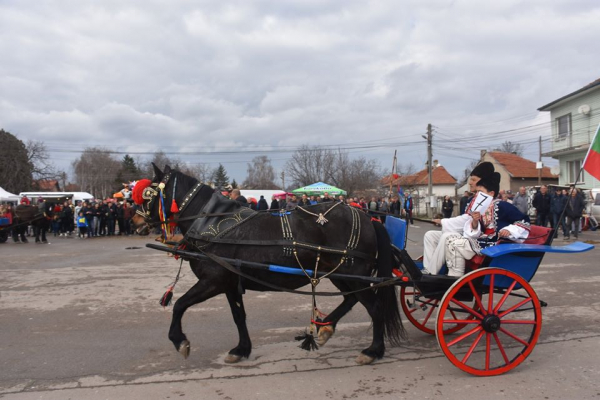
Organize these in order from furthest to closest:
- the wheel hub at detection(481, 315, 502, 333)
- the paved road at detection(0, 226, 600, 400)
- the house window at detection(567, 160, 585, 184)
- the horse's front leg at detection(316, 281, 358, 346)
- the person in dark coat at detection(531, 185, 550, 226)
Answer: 1. the house window at detection(567, 160, 585, 184)
2. the person in dark coat at detection(531, 185, 550, 226)
3. the horse's front leg at detection(316, 281, 358, 346)
4. the wheel hub at detection(481, 315, 502, 333)
5. the paved road at detection(0, 226, 600, 400)

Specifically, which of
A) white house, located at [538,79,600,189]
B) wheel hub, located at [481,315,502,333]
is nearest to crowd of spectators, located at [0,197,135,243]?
wheel hub, located at [481,315,502,333]

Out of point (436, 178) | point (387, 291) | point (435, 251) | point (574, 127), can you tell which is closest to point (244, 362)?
point (387, 291)

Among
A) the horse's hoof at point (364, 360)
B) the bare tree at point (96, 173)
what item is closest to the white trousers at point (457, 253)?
the horse's hoof at point (364, 360)

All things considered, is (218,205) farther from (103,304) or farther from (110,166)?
(110,166)

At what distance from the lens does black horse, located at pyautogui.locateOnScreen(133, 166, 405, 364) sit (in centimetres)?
443

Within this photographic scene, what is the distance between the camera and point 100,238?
1981 cm

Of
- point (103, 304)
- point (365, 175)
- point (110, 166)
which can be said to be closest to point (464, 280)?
point (103, 304)

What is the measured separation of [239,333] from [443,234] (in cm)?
238

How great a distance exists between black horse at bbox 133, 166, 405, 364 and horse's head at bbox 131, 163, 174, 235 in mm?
11

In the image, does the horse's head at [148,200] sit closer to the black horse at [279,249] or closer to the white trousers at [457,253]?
the black horse at [279,249]

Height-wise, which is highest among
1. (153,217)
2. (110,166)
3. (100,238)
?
(110,166)

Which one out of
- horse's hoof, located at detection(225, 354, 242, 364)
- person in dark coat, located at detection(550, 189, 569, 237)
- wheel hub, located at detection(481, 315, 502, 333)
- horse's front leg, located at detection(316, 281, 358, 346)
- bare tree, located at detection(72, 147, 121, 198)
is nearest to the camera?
wheel hub, located at detection(481, 315, 502, 333)

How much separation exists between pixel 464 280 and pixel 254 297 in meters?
4.04

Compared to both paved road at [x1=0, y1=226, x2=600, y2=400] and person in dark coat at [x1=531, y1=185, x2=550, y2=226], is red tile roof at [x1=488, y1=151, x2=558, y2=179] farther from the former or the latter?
paved road at [x1=0, y1=226, x2=600, y2=400]
